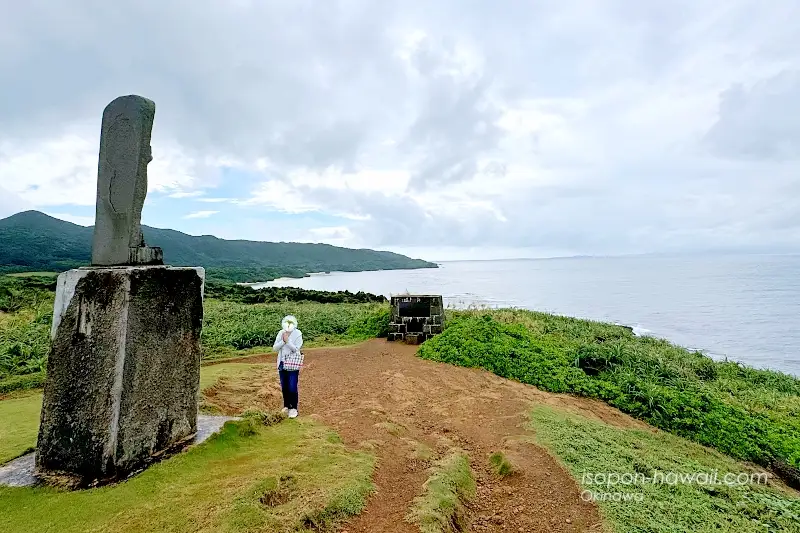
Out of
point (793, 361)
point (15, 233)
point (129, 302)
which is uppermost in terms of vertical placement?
point (15, 233)

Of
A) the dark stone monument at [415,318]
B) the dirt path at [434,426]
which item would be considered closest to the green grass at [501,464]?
the dirt path at [434,426]

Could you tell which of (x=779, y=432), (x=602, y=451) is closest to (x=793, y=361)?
(x=779, y=432)

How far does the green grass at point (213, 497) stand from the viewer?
3.50 m

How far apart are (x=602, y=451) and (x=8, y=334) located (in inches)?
552

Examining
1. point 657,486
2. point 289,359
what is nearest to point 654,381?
point 657,486

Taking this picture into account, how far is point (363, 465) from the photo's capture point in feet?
15.5

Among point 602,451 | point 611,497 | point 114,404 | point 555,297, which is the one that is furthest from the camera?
point 555,297

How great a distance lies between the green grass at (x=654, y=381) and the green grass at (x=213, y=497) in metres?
5.99

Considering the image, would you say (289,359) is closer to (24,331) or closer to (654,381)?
(654,381)

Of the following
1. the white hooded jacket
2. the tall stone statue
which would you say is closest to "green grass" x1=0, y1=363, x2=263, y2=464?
the tall stone statue

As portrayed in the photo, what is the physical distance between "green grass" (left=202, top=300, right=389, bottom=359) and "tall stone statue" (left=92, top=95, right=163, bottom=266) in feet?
24.7

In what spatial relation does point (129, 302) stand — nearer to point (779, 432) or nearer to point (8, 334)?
point (779, 432)

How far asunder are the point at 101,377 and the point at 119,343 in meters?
0.32

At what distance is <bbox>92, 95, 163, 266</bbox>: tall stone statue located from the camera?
4828 millimetres
